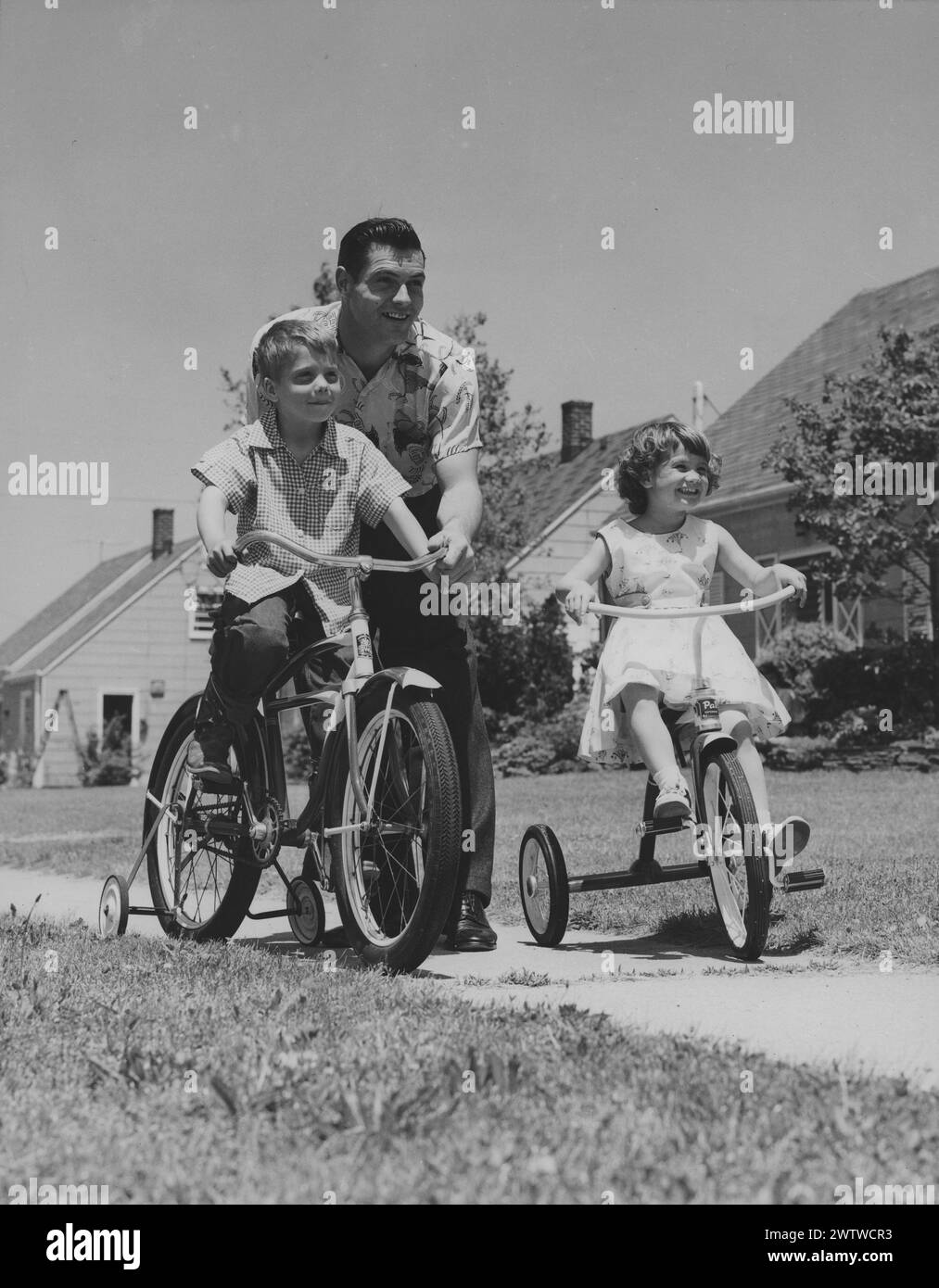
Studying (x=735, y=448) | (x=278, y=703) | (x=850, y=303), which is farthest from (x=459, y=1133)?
(x=850, y=303)

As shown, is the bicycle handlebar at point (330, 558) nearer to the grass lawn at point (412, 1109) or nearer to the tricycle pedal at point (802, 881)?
the grass lawn at point (412, 1109)

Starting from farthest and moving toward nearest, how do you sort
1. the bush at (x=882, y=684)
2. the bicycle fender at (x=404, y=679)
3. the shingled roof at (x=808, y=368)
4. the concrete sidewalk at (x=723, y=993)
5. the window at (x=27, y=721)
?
the window at (x=27, y=721)
the shingled roof at (x=808, y=368)
the bush at (x=882, y=684)
the bicycle fender at (x=404, y=679)
the concrete sidewalk at (x=723, y=993)

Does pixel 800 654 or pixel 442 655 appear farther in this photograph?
pixel 800 654

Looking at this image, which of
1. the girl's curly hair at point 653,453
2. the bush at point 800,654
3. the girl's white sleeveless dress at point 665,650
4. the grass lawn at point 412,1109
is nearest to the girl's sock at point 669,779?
the girl's white sleeveless dress at point 665,650

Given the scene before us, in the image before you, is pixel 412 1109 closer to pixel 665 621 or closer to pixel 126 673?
pixel 665 621

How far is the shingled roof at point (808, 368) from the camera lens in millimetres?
23438

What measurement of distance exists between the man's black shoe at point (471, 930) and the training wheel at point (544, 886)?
20 centimetres

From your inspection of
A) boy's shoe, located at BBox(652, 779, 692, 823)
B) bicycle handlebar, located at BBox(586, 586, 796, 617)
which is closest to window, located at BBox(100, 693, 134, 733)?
bicycle handlebar, located at BBox(586, 586, 796, 617)

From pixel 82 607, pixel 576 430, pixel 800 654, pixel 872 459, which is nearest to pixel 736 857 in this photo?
pixel 872 459

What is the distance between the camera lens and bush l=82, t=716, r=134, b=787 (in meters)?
→ 35.2

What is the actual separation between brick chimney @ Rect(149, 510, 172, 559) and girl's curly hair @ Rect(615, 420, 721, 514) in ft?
131

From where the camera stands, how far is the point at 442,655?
15.8 feet

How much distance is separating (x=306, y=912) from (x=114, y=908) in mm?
849

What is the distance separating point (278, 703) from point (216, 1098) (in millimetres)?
2045
